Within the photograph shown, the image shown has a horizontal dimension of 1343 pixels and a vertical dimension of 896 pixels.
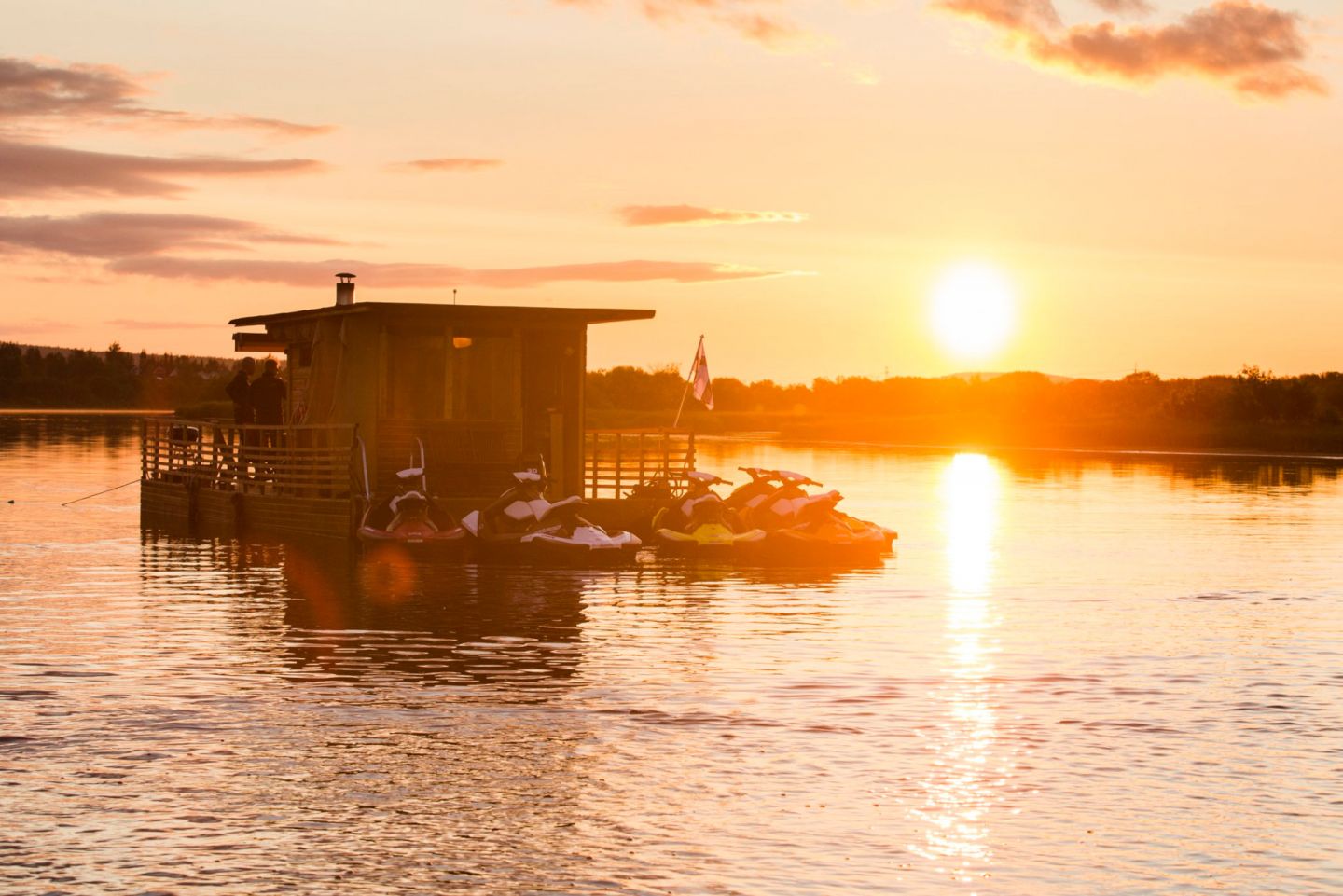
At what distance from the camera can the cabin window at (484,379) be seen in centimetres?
3394

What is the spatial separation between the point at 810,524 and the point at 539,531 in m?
5.59

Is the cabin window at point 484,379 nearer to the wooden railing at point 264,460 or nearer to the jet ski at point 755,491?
the wooden railing at point 264,460

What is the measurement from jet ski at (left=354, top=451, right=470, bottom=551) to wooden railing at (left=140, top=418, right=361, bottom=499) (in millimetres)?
1849

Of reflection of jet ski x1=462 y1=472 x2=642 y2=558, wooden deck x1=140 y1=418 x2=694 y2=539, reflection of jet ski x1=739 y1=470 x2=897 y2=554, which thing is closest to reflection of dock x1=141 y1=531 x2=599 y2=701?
reflection of jet ski x1=462 y1=472 x2=642 y2=558

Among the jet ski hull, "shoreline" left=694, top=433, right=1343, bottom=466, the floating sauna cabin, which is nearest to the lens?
the jet ski hull

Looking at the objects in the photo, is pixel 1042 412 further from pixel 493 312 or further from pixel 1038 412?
pixel 493 312

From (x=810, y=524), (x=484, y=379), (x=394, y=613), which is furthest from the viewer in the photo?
(x=484, y=379)

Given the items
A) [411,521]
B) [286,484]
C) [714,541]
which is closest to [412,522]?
[411,521]

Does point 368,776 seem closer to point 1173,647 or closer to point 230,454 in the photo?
point 1173,647

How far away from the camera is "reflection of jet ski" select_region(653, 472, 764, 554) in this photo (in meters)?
32.7

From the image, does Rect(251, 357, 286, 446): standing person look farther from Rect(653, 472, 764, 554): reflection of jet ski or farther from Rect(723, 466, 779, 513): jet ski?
Rect(723, 466, 779, 513): jet ski

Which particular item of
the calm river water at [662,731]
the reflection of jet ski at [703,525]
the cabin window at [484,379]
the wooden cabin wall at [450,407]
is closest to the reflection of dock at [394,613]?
the calm river water at [662,731]

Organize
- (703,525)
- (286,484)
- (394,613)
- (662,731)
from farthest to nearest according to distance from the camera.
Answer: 1. (286,484)
2. (703,525)
3. (394,613)
4. (662,731)

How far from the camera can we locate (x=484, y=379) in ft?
112
